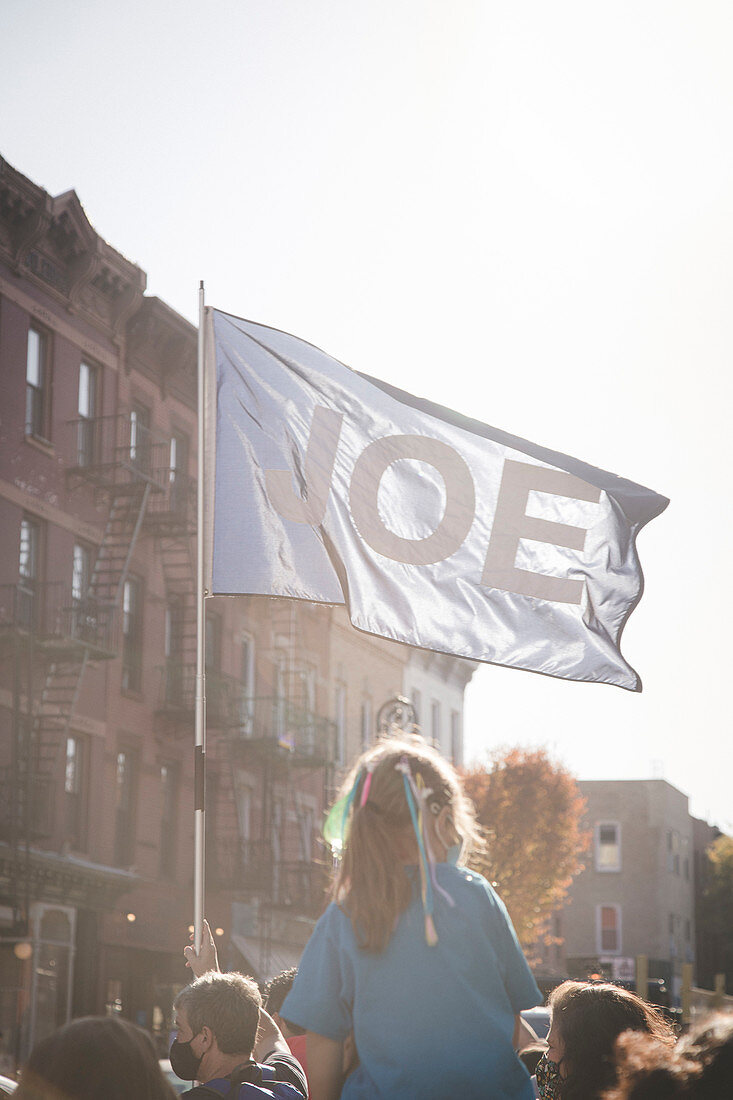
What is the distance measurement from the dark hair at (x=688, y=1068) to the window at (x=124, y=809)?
2559cm

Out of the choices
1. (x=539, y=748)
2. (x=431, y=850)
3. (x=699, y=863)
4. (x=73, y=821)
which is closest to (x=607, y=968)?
(x=539, y=748)

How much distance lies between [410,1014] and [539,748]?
5047cm

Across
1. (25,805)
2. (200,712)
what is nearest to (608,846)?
(25,805)

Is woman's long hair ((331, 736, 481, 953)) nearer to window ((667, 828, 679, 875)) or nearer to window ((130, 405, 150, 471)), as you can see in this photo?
window ((130, 405, 150, 471))

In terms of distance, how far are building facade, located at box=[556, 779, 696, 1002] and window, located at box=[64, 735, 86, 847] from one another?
145 ft

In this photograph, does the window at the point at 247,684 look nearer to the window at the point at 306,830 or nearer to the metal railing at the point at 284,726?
the metal railing at the point at 284,726

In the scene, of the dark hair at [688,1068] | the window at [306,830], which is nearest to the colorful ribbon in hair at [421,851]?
the dark hair at [688,1068]

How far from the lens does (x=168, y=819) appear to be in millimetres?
30828

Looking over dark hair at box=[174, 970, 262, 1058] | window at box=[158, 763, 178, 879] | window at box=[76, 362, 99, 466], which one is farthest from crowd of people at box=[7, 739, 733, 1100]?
window at box=[158, 763, 178, 879]

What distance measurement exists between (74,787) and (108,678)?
2.36 metres

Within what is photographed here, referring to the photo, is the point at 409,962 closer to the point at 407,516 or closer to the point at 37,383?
the point at 407,516

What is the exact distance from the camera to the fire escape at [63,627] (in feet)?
79.1

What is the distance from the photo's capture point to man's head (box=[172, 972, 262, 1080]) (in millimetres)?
5039

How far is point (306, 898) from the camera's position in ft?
116
